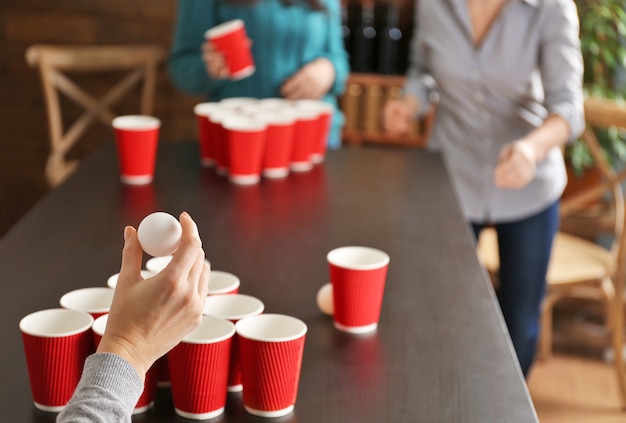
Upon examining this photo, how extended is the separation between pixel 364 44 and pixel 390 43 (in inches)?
4.2

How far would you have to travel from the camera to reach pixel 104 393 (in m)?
0.86

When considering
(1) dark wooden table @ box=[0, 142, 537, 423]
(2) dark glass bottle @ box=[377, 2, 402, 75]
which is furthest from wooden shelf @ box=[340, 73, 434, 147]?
(1) dark wooden table @ box=[0, 142, 537, 423]

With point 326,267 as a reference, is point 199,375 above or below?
above

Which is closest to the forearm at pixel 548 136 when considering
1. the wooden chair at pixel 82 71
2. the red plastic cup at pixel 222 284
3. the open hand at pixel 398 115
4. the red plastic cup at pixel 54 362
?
the open hand at pixel 398 115

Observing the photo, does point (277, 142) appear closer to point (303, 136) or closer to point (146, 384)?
point (303, 136)

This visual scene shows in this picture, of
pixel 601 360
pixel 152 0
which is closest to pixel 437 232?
pixel 601 360

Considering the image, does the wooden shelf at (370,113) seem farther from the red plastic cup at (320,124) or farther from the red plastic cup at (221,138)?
the red plastic cup at (221,138)

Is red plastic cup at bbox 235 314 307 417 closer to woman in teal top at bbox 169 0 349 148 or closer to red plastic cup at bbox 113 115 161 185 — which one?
red plastic cup at bbox 113 115 161 185

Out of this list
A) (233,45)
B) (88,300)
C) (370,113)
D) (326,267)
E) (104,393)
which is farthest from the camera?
(370,113)

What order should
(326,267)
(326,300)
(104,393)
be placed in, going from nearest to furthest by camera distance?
(104,393), (326,300), (326,267)

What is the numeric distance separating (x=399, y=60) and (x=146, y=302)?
2.98 m

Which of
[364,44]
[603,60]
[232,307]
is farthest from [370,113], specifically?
[232,307]

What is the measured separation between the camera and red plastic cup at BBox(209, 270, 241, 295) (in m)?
1.20

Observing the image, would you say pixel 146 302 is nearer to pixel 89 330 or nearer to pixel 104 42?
pixel 89 330
